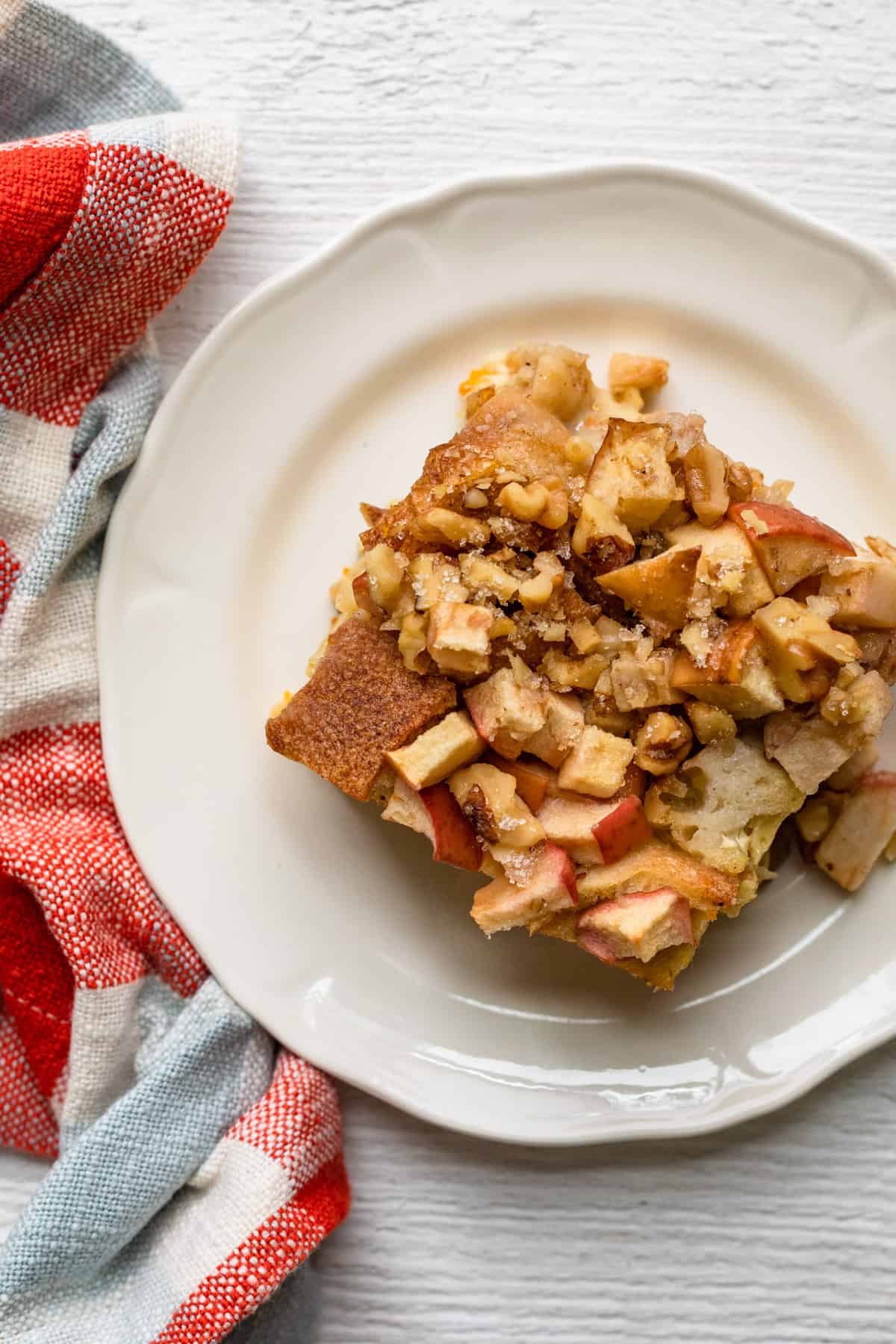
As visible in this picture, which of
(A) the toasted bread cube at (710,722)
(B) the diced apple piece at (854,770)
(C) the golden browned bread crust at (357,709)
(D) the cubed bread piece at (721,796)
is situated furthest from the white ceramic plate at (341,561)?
(A) the toasted bread cube at (710,722)

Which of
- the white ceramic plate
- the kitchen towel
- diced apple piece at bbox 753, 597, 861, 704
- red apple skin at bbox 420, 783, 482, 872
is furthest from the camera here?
the white ceramic plate

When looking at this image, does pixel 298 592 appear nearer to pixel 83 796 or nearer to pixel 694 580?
pixel 83 796

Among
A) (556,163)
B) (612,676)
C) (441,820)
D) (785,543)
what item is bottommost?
(441,820)

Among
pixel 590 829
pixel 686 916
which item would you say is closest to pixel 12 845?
pixel 590 829

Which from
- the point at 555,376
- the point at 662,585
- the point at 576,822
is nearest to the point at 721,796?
the point at 576,822

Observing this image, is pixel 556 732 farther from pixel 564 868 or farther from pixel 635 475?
pixel 635 475

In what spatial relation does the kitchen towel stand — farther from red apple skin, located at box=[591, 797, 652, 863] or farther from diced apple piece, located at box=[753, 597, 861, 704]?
diced apple piece, located at box=[753, 597, 861, 704]

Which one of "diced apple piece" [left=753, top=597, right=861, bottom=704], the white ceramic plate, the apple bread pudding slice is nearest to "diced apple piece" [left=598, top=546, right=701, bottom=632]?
the apple bread pudding slice
